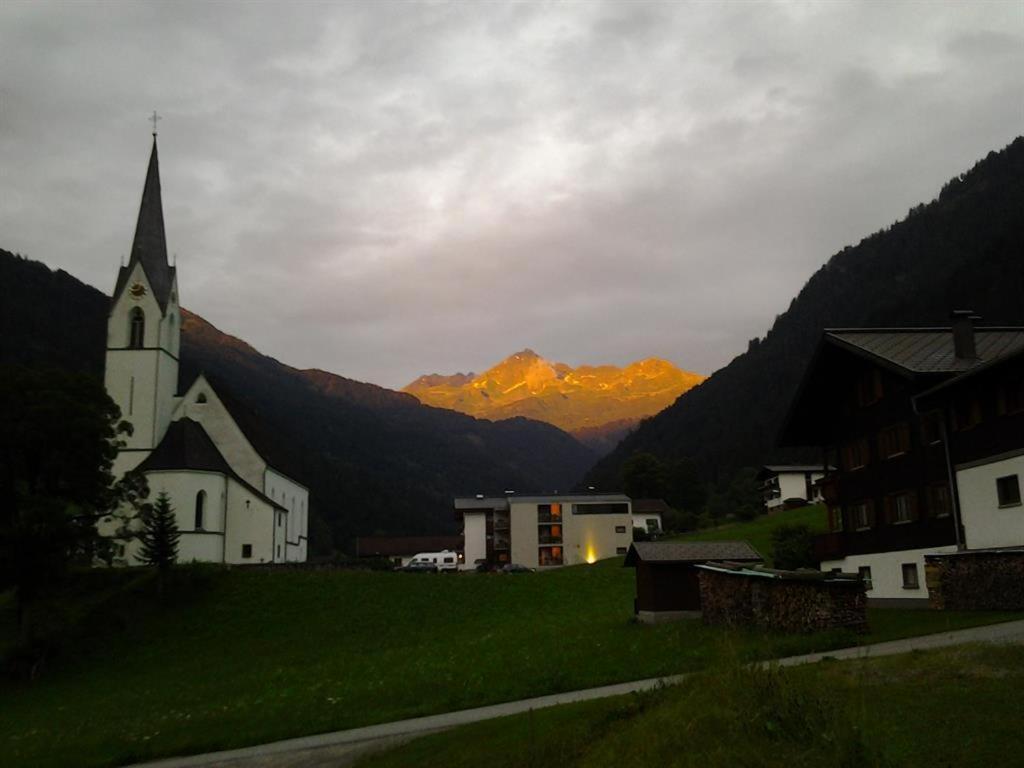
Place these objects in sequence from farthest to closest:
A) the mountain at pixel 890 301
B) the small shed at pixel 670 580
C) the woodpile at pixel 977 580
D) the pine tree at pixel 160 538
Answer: the mountain at pixel 890 301 < the pine tree at pixel 160 538 < the small shed at pixel 670 580 < the woodpile at pixel 977 580

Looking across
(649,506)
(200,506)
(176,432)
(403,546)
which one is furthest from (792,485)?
(176,432)

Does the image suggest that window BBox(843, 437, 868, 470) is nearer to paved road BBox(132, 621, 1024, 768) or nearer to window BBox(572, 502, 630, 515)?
paved road BBox(132, 621, 1024, 768)

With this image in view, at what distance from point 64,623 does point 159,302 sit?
102 feet

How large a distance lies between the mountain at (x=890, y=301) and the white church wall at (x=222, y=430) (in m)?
73.6

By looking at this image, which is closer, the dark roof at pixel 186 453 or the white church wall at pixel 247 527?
the dark roof at pixel 186 453

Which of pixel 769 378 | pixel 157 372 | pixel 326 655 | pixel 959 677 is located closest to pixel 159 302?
pixel 157 372

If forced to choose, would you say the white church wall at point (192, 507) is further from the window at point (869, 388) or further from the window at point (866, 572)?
the window at point (869, 388)

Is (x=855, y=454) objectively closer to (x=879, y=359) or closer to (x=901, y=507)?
(x=901, y=507)

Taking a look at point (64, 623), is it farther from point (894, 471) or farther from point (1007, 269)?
point (1007, 269)

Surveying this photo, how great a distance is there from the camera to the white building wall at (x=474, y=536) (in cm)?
10169

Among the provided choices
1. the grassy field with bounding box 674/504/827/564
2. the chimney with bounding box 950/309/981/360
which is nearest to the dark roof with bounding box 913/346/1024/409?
the chimney with bounding box 950/309/981/360

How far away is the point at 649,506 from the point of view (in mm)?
121500

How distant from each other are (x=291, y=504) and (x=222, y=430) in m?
12.0

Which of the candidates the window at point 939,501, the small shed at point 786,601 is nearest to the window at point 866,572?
the window at point 939,501
